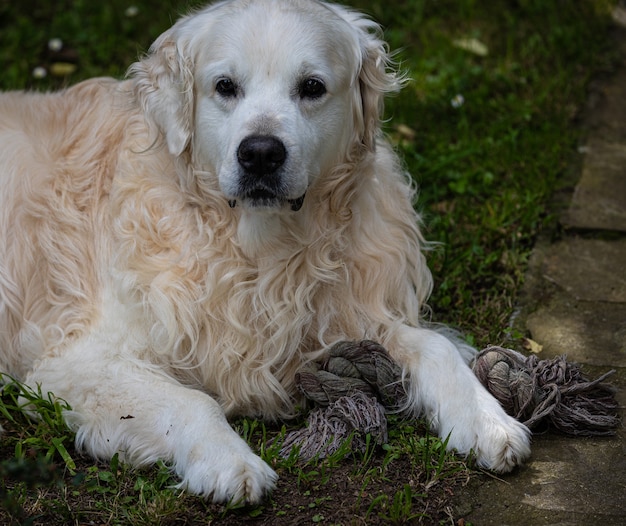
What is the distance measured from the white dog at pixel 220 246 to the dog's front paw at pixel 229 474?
0.12 ft

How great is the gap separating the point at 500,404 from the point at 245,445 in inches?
35.8

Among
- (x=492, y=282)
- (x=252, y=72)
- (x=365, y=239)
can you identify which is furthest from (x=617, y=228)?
(x=252, y=72)

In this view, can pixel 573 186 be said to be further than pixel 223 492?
Yes

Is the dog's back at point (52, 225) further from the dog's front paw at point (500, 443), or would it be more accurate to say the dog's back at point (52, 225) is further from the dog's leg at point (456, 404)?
the dog's front paw at point (500, 443)

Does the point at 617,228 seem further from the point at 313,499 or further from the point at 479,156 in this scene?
the point at 313,499

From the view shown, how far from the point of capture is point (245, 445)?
3020 mm

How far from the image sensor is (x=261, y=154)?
10.1ft

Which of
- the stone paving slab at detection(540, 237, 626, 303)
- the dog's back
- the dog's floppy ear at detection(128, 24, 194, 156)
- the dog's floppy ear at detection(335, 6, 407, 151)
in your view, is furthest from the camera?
the stone paving slab at detection(540, 237, 626, 303)

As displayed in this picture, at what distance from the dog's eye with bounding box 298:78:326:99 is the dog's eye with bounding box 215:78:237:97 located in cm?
23

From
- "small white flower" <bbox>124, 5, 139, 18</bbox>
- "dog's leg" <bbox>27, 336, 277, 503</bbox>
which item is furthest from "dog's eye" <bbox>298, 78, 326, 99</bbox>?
"small white flower" <bbox>124, 5, 139, 18</bbox>

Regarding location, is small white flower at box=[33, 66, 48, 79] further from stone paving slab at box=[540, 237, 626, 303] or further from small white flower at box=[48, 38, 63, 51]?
stone paving slab at box=[540, 237, 626, 303]

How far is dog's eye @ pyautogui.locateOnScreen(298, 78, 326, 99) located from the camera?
129 inches

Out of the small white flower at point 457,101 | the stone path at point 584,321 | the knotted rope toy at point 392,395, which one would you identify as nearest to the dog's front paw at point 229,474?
the knotted rope toy at point 392,395

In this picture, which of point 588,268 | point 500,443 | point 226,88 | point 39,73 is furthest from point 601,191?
point 39,73
